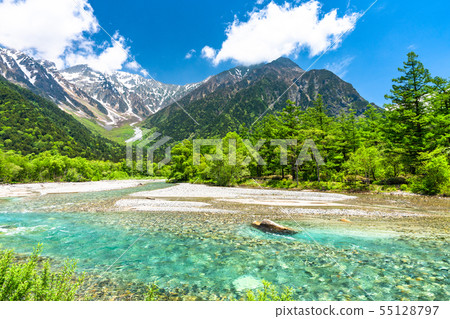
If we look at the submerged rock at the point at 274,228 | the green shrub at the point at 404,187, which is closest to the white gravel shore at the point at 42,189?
the submerged rock at the point at 274,228

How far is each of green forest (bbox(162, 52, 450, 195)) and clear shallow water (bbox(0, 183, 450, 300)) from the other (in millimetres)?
21368

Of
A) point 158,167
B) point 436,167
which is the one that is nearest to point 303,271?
point 436,167

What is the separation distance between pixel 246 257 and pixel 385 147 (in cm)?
4022

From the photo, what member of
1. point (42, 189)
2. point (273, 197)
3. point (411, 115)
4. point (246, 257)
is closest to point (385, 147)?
point (411, 115)

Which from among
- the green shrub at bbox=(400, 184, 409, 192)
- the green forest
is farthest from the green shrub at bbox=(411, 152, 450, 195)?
the green shrub at bbox=(400, 184, 409, 192)

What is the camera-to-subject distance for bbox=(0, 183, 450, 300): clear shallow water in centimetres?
595

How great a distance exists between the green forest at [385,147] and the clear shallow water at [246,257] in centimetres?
2137

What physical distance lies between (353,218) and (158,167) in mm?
128716

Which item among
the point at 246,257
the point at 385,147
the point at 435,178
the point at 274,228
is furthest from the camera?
the point at 385,147

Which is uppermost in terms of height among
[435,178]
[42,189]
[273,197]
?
[435,178]

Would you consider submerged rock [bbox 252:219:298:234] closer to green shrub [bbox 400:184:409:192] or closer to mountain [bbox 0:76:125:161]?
green shrub [bbox 400:184:409:192]

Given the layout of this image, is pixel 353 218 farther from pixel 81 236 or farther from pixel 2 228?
pixel 2 228

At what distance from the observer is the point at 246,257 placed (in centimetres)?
A: 805

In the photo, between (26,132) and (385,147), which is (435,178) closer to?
(385,147)
